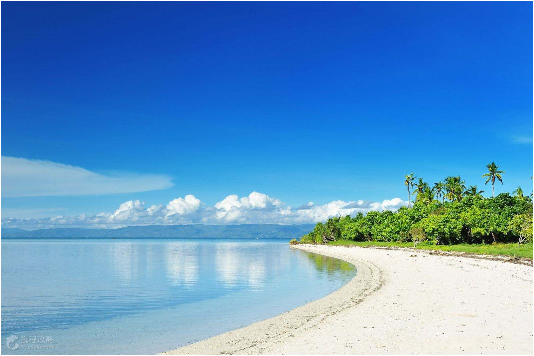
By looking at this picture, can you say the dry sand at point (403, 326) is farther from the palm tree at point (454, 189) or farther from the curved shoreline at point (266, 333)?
the palm tree at point (454, 189)

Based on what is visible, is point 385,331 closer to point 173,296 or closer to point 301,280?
point 173,296

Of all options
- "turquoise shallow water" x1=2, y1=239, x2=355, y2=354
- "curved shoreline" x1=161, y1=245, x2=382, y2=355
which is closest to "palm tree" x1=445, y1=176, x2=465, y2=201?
"turquoise shallow water" x1=2, y1=239, x2=355, y2=354

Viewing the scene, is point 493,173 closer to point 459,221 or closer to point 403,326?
point 459,221

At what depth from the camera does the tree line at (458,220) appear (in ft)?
247

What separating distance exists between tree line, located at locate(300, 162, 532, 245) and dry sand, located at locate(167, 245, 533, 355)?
101 feet

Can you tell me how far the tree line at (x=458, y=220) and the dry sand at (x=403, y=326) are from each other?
101 feet

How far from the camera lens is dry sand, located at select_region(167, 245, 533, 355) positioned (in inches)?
560

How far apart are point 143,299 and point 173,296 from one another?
2324mm

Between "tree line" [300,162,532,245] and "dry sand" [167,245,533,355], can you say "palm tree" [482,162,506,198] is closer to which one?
"tree line" [300,162,532,245]

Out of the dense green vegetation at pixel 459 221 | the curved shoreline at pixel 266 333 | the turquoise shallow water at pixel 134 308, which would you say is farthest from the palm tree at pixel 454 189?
the curved shoreline at pixel 266 333

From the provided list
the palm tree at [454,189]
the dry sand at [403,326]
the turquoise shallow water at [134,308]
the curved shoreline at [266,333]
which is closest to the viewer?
the dry sand at [403,326]

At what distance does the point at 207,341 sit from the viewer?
17719 millimetres

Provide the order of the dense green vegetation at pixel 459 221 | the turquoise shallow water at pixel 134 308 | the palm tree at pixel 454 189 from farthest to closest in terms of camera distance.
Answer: the palm tree at pixel 454 189, the dense green vegetation at pixel 459 221, the turquoise shallow water at pixel 134 308

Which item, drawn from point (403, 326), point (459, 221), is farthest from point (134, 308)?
point (459, 221)
